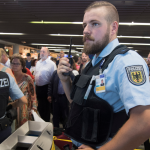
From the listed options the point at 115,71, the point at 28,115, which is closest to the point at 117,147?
the point at 115,71

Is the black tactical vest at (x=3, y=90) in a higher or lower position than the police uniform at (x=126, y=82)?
lower

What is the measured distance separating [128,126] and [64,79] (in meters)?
0.61

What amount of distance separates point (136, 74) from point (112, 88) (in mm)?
128

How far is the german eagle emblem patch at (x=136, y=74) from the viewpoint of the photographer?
0.57 meters

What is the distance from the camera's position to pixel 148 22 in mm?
5898

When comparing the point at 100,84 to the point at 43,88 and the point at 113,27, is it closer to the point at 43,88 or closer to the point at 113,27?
the point at 113,27

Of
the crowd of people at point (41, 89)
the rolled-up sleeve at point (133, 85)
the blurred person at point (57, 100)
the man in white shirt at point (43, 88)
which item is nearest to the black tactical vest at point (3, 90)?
the crowd of people at point (41, 89)

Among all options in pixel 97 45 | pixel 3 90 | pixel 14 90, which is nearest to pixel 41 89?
pixel 14 90

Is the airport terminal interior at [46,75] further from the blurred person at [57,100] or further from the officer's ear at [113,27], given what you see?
the officer's ear at [113,27]

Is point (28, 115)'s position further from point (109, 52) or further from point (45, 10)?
point (45, 10)

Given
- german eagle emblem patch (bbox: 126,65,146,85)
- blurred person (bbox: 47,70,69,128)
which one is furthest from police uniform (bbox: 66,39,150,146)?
blurred person (bbox: 47,70,69,128)

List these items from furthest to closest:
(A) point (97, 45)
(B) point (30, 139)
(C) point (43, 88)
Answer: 1. (C) point (43, 88)
2. (B) point (30, 139)
3. (A) point (97, 45)

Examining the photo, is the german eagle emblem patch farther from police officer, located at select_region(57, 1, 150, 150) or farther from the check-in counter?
the check-in counter

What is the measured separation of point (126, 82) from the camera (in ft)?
1.89
